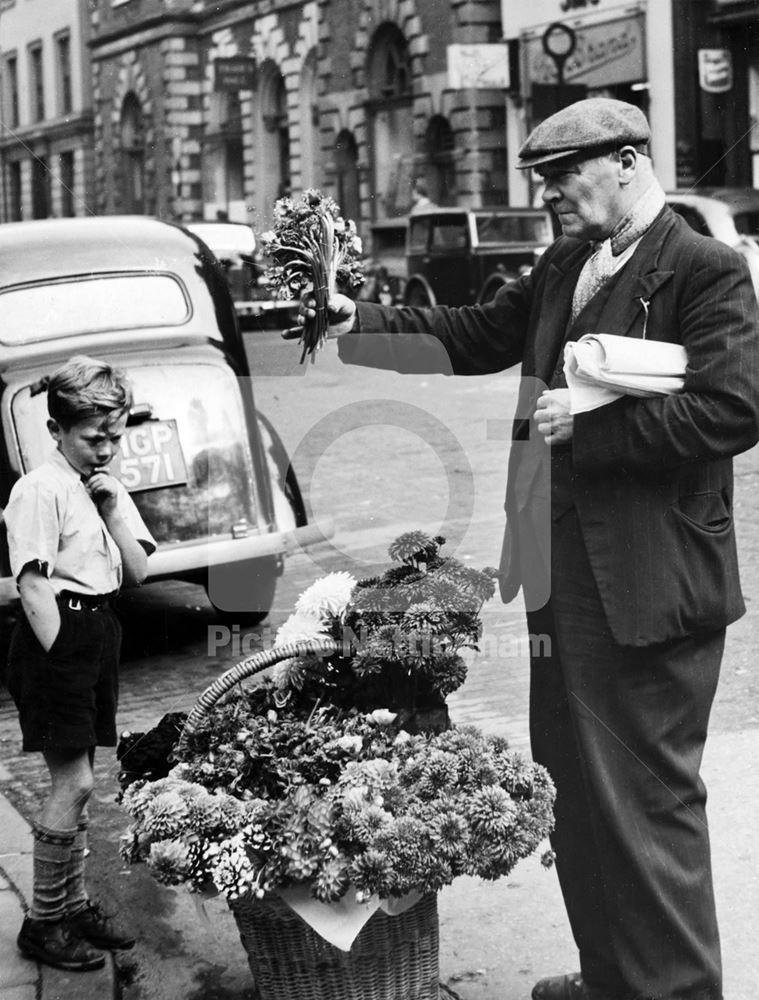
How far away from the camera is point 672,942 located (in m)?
3.04

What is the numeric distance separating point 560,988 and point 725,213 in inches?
598

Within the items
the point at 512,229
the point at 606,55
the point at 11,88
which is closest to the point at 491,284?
the point at 512,229

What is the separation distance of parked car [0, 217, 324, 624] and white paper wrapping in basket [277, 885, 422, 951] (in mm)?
3592

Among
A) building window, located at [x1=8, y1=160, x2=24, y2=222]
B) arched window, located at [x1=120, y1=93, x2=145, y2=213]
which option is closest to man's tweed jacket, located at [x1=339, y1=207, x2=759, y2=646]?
arched window, located at [x1=120, y1=93, x2=145, y2=213]

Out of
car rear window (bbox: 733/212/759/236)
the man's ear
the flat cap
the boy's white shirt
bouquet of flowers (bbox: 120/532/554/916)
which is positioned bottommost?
bouquet of flowers (bbox: 120/532/554/916)

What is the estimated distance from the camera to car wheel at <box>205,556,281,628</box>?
277 inches

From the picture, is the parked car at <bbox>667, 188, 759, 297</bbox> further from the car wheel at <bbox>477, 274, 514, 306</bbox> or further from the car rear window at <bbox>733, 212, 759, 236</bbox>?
the car wheel at <bbox>477, 274, 514, 306</bbox>

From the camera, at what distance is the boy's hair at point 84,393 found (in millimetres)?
3543

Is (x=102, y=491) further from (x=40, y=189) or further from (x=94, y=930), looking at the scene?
(x=40, y=189)

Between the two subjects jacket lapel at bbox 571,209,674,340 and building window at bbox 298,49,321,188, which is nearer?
jacket lapel at bbox 571,209,674,340

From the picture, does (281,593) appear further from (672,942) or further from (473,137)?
(473,137)

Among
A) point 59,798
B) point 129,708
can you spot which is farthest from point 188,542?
point 59,798

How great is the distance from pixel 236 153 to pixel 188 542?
3260 centimetres

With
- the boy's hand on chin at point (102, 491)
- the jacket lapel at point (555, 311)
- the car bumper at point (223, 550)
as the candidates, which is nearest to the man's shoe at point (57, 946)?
the boy's hand on chin at point (102, 491)
